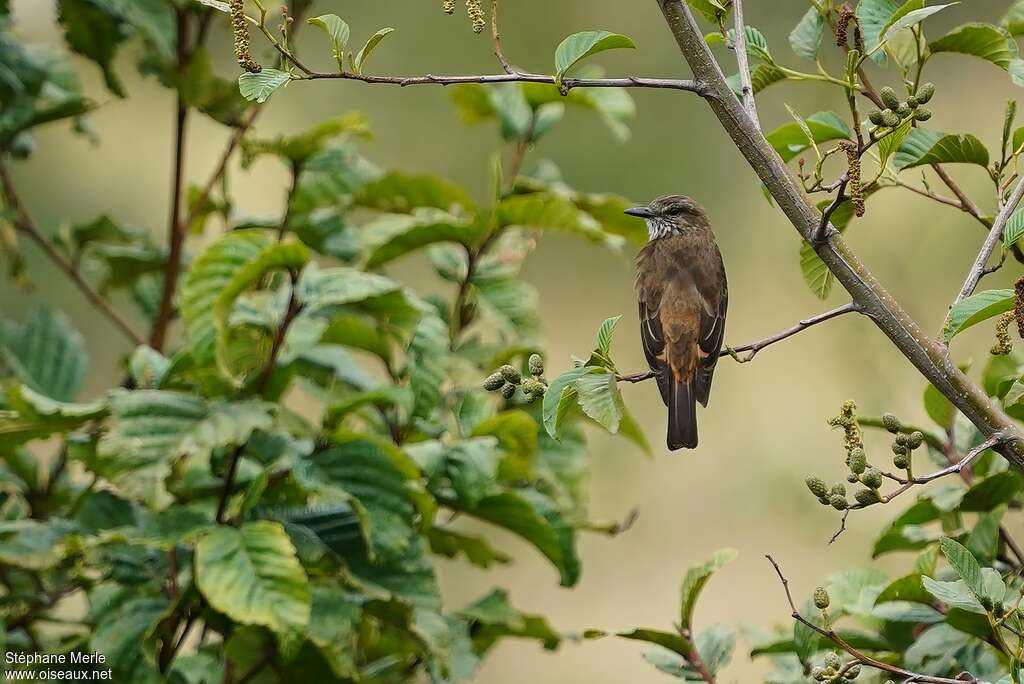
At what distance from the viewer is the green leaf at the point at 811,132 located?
1.88 meters

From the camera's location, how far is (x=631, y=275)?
722 centimetres

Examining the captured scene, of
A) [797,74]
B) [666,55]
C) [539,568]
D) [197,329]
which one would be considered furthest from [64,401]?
[666,55]

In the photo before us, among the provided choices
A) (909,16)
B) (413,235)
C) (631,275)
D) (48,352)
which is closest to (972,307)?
(909,16)

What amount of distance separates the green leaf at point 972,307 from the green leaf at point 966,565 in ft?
0.86

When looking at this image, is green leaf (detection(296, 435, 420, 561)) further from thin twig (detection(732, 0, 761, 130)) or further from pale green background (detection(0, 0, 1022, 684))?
pale green background (detection(0, 0, 1022, 684))

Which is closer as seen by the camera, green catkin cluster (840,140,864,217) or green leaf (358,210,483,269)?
green catkin cluster (840,140,864,217)

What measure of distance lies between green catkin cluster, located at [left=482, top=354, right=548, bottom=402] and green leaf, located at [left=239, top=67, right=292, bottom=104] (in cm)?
44

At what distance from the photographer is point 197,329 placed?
231 centimetres

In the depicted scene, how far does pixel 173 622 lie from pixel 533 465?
32.6 inches

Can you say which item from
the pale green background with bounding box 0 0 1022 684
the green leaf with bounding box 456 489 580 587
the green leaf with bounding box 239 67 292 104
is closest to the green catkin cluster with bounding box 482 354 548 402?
the green leaf with bounding box 239 67 292 104

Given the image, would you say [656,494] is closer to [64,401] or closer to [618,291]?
[618,291]

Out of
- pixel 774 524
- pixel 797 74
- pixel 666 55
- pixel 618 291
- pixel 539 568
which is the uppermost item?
Answer: pixel 666 55

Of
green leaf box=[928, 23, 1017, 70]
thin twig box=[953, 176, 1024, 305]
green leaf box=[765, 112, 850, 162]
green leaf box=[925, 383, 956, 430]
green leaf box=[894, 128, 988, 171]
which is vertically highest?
green leaf box=[928, 23, 1017, 70]

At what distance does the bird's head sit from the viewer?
2604 millimetres
